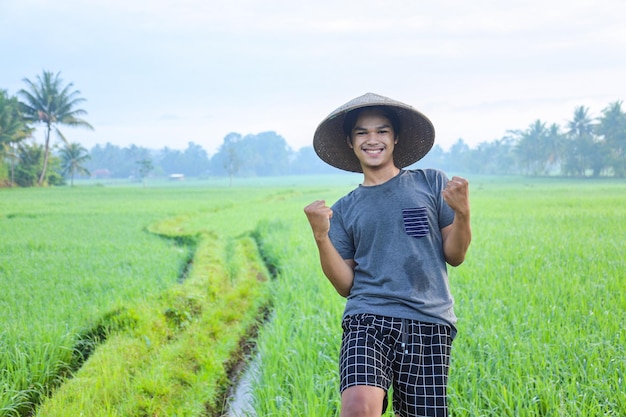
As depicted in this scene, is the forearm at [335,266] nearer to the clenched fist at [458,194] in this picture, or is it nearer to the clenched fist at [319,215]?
the clenched fist at [319,215]

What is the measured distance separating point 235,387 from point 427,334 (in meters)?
2.07

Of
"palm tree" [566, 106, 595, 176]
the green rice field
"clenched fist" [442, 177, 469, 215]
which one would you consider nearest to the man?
"clenched fist" [442, 177, 469, 215]

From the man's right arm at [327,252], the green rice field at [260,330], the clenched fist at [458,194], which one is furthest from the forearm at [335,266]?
the green rice field at [260,330]

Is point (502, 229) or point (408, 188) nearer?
point (408, 188)

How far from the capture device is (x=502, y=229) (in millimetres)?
7824

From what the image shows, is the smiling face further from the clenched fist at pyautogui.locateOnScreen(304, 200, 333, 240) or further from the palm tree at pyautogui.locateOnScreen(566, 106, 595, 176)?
the palm tree at pyautogui.locateOnScreen(566, 106, 595, 176)

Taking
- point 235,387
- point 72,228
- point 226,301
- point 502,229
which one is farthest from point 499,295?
point 72,228

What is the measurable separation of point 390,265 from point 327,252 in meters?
0.20

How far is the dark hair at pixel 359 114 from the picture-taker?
70.2 inches

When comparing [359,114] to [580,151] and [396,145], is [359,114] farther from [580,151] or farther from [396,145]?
[580,151]

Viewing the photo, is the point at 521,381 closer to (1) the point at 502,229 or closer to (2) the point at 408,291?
(2) the point at 408,291

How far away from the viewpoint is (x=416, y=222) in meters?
1.61

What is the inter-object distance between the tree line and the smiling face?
530 inches

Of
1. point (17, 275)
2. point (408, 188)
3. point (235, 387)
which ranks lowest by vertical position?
point (235, 387)
